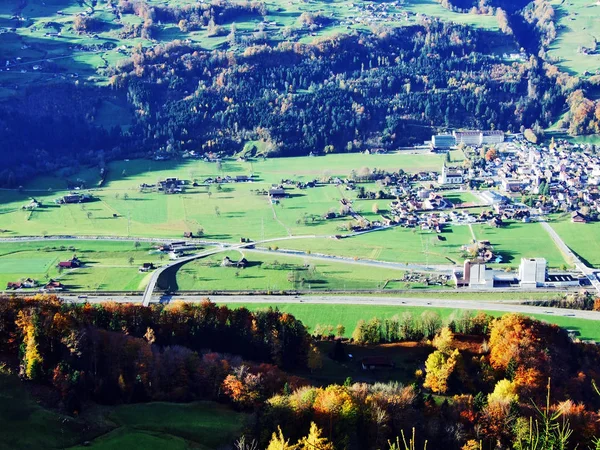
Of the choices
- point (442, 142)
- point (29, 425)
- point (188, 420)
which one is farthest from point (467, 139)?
point (29, 425)

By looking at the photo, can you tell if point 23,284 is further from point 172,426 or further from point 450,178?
point 450,178

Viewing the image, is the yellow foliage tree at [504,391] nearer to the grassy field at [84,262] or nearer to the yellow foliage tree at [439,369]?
the yellow foliage tree at [439,369]

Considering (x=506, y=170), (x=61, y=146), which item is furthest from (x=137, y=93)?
(x=506, y=170)

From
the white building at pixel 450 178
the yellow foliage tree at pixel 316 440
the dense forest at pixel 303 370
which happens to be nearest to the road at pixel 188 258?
the dense forest at pixel 303 370

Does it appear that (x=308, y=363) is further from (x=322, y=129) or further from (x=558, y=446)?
(x=322, y=129)

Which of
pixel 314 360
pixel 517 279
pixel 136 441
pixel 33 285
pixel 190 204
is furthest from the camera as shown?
pixel 190 204
